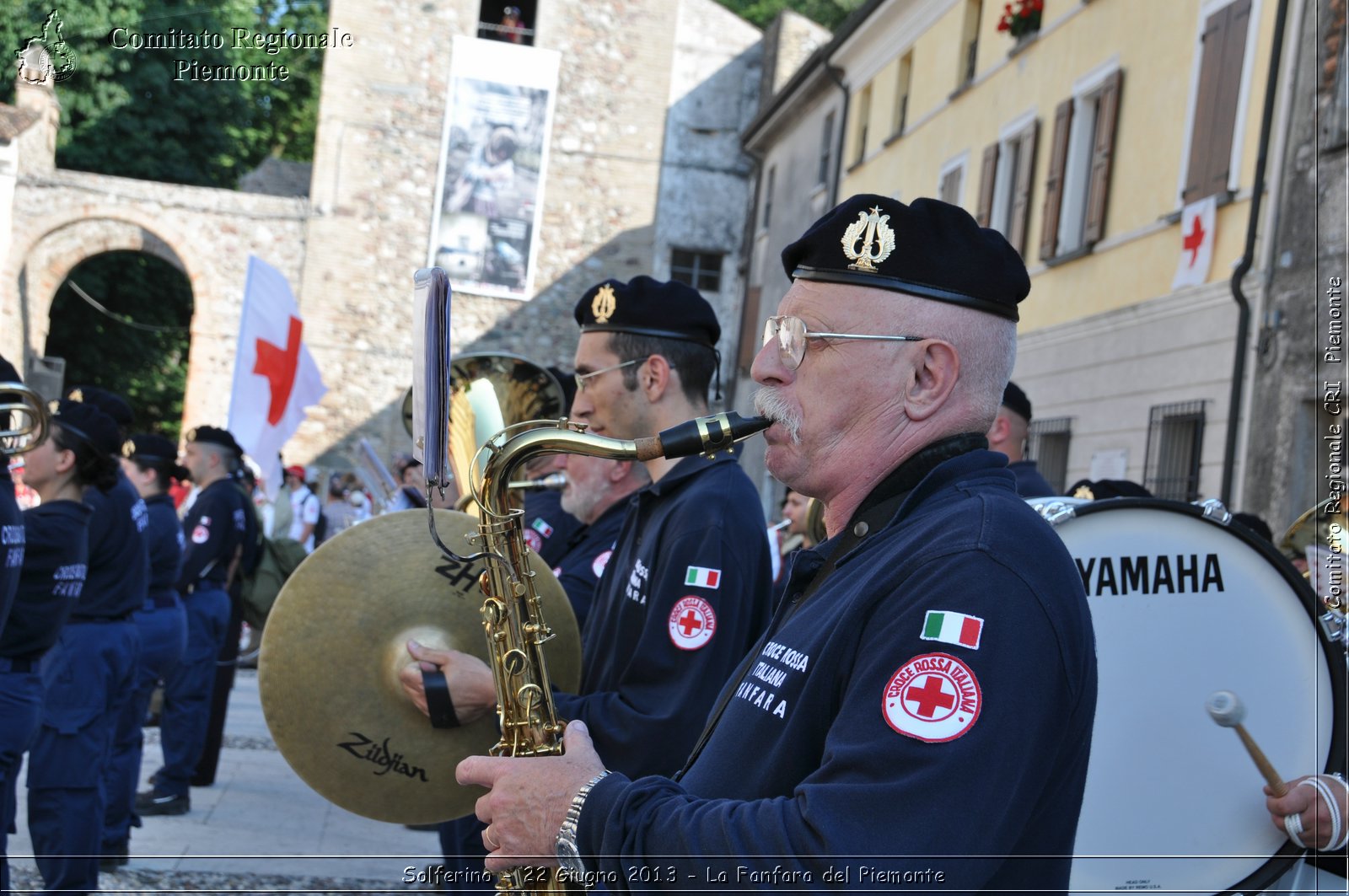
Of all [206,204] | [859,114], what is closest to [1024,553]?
[859,114]

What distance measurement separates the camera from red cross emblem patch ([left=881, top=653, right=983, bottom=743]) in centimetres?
173

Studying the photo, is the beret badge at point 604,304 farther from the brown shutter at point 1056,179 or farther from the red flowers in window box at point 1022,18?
the red flowers in window box at point 1022,18

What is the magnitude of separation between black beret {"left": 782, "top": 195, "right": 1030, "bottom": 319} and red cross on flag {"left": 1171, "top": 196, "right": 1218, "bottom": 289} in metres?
10.5

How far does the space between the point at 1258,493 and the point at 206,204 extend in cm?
2277

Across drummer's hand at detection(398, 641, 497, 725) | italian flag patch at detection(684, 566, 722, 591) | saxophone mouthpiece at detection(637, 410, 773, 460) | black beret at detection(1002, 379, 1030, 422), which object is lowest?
drummer's hand at detection(398, 641, 497, 725)

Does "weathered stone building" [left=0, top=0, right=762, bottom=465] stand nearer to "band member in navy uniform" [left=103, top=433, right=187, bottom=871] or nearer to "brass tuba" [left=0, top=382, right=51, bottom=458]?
"band member in navy uniform" [left=103, top=433, right=187, bottom=871]

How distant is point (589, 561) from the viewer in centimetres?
438

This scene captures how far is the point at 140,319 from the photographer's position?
109ft

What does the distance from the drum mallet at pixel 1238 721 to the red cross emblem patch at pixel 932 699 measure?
2045 millimetres

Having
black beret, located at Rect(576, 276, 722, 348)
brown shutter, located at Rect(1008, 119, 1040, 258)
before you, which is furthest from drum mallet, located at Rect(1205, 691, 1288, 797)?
brown shutter, located at Rect(1008, 119, 1040, 258)

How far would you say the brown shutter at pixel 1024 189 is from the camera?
16172 mm

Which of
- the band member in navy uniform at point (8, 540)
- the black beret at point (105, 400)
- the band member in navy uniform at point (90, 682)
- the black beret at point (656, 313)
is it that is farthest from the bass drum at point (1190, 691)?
the black beret at point (105, 400)

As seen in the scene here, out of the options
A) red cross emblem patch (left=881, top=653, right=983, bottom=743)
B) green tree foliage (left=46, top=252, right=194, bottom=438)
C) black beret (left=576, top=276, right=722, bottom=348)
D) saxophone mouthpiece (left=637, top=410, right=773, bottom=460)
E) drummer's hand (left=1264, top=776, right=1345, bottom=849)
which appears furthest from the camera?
green tree foliage (left=46, top=252, right=194, bottom=438)

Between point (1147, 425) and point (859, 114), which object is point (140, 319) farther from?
point (1147, 425)
